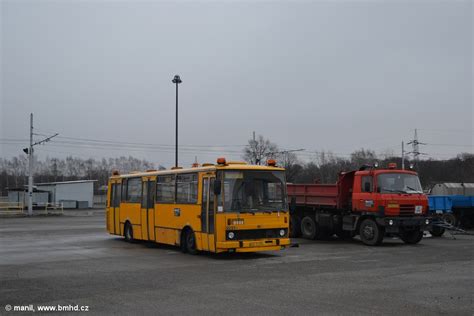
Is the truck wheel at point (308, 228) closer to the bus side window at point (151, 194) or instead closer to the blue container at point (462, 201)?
the bus side window at point (151, 194)

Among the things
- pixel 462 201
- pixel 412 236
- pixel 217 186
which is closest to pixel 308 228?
pixel 412 236

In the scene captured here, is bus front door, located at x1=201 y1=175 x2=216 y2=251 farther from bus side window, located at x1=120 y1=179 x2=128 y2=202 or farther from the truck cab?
the truck cab

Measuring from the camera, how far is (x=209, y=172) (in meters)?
16.4

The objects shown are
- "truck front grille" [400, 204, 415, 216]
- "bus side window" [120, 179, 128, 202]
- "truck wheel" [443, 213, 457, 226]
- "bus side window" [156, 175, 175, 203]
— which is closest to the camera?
"bus side window" [156, 175, 175, 203]

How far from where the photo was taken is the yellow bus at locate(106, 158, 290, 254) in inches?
616

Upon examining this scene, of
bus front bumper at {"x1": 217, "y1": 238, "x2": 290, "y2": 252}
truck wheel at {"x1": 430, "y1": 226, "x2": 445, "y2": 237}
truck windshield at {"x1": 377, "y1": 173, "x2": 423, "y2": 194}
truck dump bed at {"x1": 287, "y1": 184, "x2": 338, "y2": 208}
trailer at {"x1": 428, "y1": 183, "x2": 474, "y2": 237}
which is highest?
truck windshield at {"x1": 377, "y1": 173, "x2": 423, "y2": 194}

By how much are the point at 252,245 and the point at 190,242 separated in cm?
249

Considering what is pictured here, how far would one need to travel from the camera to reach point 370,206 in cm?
2025

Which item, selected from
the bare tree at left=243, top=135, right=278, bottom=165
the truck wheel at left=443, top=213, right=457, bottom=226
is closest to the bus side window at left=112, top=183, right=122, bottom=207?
the truck wheel at left=443, top=213, right=457, bottom=226

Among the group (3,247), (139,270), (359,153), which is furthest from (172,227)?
(359,153)

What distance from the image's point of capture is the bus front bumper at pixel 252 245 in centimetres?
1550

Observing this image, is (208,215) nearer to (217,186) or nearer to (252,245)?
(217,186)

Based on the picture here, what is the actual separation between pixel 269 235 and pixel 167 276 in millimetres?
4445

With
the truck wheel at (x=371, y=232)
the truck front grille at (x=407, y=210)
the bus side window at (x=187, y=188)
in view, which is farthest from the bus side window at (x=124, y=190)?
the truck front grille at (x=407, y=210)
